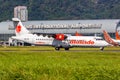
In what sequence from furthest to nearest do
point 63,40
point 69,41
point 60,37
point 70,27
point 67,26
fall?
point 67,26 < point 70,27 < point 60,37 < point 63,40 < point 69,41

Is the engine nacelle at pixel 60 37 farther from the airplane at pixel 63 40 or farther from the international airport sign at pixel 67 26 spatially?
the international airport sign at pixel 67 26

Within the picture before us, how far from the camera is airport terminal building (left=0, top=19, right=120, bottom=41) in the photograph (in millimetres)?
156375

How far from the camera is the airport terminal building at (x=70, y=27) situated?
156 meters

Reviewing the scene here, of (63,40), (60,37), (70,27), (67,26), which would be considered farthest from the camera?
(67,26)

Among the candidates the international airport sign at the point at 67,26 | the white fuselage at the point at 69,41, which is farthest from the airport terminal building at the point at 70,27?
the white fuselage at the point at 69,41

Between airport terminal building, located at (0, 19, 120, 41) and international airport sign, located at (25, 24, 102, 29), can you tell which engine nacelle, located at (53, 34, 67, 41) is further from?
international airport sign, located at (25, 24, 102, 29)

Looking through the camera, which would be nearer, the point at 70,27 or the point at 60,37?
the point at 60,37

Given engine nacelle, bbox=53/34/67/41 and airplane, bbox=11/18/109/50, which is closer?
airplane, bbox=11/18/109/50

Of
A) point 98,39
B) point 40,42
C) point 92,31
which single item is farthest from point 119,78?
point 92,31

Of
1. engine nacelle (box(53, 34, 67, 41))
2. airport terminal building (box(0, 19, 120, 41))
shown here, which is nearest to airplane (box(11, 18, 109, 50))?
engine nacelle (box(53, 34, 67, 41))

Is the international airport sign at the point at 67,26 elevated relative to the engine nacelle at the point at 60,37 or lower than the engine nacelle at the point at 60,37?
elevated

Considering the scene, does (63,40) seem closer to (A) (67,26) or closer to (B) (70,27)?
(B) (70,27)

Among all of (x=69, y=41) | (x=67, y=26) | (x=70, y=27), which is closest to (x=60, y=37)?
(x=69, y=41)

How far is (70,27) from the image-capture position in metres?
162
